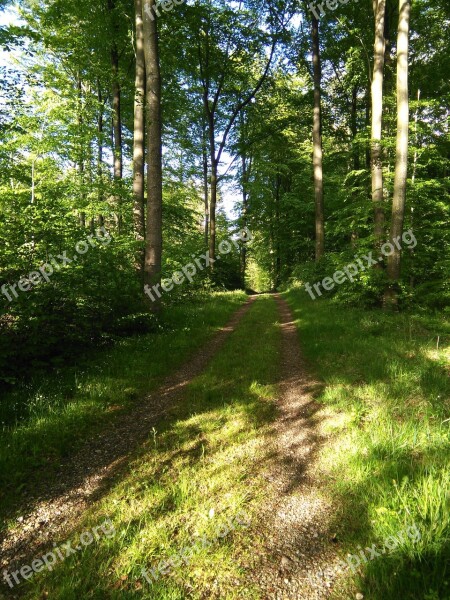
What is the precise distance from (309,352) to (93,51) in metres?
17.8

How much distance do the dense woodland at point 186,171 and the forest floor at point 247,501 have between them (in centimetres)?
17

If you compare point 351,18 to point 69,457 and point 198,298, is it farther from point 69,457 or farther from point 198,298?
point 69,457

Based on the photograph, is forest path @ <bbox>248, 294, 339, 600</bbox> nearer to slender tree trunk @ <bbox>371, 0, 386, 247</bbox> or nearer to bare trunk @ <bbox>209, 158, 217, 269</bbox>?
slender tree trunk @ <bbox>371, 0, 386, 247</bbox>

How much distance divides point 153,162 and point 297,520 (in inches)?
380

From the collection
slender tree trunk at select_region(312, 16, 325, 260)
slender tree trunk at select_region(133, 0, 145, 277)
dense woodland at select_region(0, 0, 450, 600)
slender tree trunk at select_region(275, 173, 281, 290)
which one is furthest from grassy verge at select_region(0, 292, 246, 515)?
slender tree trunk at select_region(275, 173, 281, 290)

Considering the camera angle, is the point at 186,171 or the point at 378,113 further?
the point at 186,171

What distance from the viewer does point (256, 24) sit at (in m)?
17.8

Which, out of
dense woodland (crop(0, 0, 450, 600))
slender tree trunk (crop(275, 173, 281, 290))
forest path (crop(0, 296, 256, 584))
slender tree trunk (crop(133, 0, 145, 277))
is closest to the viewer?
forest path (crop(0, 296, 256, 584))

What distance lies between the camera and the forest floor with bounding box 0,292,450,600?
2.26 metres

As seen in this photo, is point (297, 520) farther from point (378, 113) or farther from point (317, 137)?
point (317, 137)

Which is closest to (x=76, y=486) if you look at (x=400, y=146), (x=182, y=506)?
(x=182, y=506)

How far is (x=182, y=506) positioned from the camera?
2.98 meters

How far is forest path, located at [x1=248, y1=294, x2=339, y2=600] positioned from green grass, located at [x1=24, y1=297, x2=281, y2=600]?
0.18 metres

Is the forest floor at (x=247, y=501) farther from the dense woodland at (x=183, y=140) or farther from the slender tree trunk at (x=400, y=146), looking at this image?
the slender tree trunk at (x=400, y=146)
